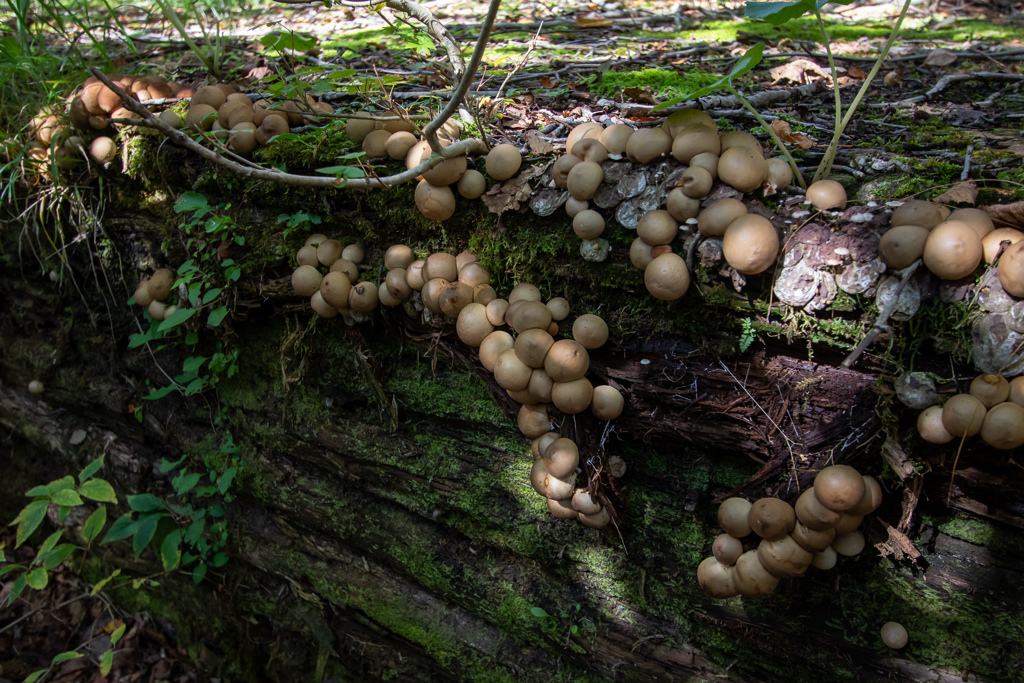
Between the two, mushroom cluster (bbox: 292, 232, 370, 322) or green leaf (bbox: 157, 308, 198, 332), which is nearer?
mushroom cluster (bbox: 292, 232, 370, 322)

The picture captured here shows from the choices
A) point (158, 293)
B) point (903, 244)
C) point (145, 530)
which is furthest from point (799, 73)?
point (145, 530)

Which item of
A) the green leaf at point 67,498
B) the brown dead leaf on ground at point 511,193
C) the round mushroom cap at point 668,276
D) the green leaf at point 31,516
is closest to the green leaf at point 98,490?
the green leaf at point 67,498

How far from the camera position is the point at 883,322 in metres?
1.88

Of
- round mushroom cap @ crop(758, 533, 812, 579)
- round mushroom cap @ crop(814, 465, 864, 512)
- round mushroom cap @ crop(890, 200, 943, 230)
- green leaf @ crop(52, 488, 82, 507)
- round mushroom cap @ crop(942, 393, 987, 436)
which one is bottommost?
green leaf @ crop(52, 488, 82, 507)

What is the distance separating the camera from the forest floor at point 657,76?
249cm

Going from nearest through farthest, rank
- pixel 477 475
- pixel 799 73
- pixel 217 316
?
pixel 477 475 → pixel 217 316 → pixel 799 73

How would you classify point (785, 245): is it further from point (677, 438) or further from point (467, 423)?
point (467, 423)

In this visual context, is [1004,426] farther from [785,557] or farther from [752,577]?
[752,577]

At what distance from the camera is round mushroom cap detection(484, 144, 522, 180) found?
237 centimetres

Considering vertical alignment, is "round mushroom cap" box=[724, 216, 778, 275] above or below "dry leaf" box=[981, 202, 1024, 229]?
below

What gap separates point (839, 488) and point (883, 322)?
564 millimetres

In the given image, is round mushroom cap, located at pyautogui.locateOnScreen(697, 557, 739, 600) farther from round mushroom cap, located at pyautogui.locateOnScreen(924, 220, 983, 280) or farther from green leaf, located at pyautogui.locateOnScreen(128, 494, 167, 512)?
green leaf, located at pyautogui.locateOnScreen(128, 494, 167, 512)

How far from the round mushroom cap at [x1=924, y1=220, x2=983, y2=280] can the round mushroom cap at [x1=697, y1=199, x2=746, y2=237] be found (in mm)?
565

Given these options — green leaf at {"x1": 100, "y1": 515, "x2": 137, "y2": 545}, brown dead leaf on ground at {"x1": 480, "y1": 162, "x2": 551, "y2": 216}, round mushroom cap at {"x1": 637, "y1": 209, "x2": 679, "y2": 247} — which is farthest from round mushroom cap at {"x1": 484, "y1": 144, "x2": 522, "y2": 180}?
green leaf at {"x1": 100, "y1": 515, "x2": 137, "y2": 545}
